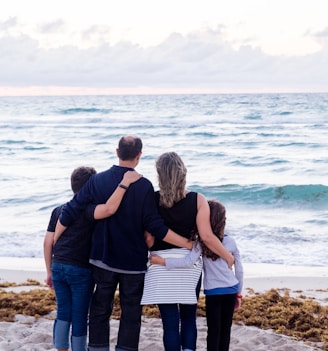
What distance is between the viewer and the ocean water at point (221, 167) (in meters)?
11.9

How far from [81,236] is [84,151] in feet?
82.1

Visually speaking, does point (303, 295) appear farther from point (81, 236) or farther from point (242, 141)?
point (242, 141)

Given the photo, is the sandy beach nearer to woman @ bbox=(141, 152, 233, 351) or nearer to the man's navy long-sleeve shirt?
woman @ bbox=(141, 152, 233, 351)

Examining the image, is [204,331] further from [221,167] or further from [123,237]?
[221,167]

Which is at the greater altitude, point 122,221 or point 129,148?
point 129,148

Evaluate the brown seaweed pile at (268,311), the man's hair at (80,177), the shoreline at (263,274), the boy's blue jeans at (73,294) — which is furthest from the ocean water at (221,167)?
the man's hair at (80,177)

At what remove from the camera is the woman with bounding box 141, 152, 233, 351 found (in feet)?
13.5

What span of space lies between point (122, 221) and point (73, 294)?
688 millimetres

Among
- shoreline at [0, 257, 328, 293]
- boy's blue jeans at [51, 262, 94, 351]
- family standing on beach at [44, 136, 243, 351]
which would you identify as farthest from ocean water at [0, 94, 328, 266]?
boy's blue jeans at [51, 262, 94, 351]

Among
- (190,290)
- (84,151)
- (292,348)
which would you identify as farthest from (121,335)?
(84,151)

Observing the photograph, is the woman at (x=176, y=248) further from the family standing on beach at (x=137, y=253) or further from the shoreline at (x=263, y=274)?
the shoreline at (x=263, y=274)

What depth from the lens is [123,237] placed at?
4203mm

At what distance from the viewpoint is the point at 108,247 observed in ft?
13.8

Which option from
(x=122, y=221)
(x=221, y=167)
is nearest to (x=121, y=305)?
(x=122, y=221)
